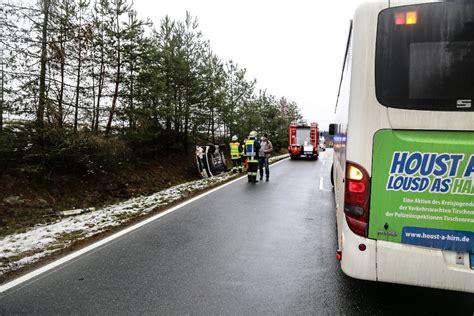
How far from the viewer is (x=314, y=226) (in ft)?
21.8

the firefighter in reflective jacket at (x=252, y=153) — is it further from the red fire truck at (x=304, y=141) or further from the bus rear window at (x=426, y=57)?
the red fire truck at (x=304, y=141)

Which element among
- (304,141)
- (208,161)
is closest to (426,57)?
(208,161)

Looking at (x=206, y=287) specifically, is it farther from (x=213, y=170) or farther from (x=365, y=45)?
(x=213, y=170)

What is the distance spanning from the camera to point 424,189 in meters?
2.89

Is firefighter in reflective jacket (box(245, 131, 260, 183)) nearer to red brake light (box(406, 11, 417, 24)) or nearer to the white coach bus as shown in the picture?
the white coach bus

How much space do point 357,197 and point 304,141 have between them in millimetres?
27134

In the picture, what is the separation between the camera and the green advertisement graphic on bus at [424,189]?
110 inches

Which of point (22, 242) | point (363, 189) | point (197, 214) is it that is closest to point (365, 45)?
point (363, 189)

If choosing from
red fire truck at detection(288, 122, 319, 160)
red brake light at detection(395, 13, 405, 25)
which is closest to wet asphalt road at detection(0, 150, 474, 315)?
red brake light at detection(395, 13, 405, 25)

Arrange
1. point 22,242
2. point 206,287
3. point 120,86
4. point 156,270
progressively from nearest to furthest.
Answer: point 206,287, point 156,270, point 22,242, point 120,86

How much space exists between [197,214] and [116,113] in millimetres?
9626

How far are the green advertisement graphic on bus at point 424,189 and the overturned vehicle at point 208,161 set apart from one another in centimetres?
1508

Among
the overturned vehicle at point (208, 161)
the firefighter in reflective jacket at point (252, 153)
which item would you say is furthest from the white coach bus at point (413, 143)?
the overturned vehicle at point (208, 161)

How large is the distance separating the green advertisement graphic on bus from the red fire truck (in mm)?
26262
